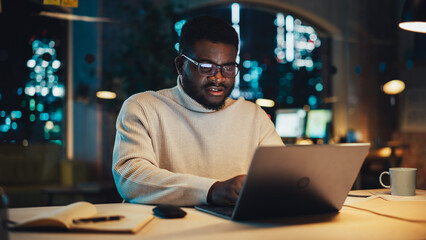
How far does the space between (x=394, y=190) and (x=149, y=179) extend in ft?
2.95

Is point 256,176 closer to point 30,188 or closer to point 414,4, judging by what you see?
point 414,4

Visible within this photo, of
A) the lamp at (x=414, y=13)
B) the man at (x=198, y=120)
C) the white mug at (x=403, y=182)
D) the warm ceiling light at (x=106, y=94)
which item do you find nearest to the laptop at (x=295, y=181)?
the white mug at (x=403, y=182)

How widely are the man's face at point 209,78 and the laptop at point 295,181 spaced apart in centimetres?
64

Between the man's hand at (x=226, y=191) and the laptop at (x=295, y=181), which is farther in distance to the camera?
the man's hand at (x=226, y=191)

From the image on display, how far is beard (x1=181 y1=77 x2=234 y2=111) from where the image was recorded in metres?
1.91

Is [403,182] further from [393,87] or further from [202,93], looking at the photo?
[393,87]

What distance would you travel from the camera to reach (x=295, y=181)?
4.00 ft

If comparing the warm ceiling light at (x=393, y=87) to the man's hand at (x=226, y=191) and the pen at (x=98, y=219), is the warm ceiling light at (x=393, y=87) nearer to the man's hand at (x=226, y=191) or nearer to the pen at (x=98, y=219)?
the man's hand at (x=226, y=191)

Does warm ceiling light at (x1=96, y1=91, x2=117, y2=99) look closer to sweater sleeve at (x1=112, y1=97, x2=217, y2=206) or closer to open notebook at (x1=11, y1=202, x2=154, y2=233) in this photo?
sweater sleeve at (x1=112, y1=97, x2=217, y2=206)

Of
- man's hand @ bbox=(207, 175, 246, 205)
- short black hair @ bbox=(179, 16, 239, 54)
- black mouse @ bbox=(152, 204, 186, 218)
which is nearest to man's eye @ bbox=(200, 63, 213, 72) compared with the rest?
short black hair @ bbox=(179, 16, 239, 54)

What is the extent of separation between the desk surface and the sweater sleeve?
3.3 inches

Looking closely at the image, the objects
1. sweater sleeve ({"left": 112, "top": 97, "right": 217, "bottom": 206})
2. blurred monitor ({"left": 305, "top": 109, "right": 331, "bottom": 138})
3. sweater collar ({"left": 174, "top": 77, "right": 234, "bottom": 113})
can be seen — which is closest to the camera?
sweater sleeve ({"left": 112, "top": 97, "right": 217, "bottom": 206})

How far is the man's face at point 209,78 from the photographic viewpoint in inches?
73.9

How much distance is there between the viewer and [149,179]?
1.57 m
